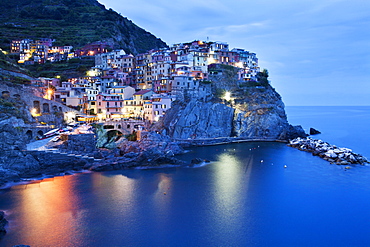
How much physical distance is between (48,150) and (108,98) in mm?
19789

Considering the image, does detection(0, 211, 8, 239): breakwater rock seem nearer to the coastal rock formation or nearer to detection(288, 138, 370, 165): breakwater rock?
the coastal rock formation

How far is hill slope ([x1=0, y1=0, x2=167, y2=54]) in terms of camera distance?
247 ft

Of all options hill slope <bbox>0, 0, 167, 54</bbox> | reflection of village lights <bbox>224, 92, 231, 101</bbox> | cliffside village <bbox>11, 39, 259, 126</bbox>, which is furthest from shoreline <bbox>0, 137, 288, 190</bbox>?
hill slope <bbox>0, 0, 167, 54</bbox>

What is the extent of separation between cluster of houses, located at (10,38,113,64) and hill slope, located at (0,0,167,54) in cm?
336

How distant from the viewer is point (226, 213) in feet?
64.3

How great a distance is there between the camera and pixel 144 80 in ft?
185

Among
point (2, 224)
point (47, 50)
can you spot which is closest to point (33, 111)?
point (2, 224)

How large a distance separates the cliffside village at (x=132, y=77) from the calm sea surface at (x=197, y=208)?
19.3 metres

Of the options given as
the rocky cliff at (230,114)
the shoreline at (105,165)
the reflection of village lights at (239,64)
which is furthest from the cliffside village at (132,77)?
the shoreline at (105,165)

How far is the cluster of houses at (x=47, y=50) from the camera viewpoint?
66938 millimetres

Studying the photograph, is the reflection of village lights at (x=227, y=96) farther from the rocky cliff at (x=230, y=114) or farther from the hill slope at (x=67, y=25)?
the hill slope at (x=67, y=25)

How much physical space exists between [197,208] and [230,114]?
30.4m

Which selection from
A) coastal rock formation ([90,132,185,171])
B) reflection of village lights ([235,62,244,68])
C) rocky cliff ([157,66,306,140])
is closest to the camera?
coastal rock formation ([90,132,185,171])

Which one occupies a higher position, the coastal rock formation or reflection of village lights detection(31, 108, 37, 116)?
reflection of village lights detection(31, 108, 37, 116)
